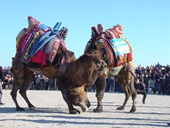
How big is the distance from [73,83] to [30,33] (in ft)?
7.88

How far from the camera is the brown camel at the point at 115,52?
1165 cm

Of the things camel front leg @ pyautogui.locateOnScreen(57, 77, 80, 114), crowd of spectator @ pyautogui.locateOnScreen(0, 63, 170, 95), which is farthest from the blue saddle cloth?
crowd of spectator @ pyautogui.locateOnScreen(0, 63, 170, 95)

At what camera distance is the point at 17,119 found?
9188mm

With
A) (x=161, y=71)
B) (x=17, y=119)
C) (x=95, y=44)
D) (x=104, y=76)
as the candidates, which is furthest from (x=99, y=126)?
(x=161, y=71)

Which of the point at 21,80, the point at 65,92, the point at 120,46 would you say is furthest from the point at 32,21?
the point at 120,46

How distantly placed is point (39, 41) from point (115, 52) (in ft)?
8.11

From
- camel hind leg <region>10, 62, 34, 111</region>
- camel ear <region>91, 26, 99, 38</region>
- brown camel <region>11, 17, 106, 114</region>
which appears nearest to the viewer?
brown camel <region>11, 17, 106, 114</region>

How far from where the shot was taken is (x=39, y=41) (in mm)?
11352

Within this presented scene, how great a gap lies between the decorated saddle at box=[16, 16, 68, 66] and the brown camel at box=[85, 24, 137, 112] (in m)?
1.12

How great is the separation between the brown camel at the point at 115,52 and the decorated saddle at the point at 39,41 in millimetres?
1117

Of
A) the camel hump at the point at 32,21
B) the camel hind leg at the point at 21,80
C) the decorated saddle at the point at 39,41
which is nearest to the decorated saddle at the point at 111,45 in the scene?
the decorated saddle at the point at 39,41

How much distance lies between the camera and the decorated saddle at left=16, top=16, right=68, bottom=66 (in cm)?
1104

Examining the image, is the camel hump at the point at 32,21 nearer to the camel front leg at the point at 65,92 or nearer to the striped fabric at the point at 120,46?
the camel front leg at the point at 65,92

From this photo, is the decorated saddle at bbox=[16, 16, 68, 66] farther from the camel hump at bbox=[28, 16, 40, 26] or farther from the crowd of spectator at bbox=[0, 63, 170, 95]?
the crowd of spectator at bbox=[0, 63, 170, 95]
